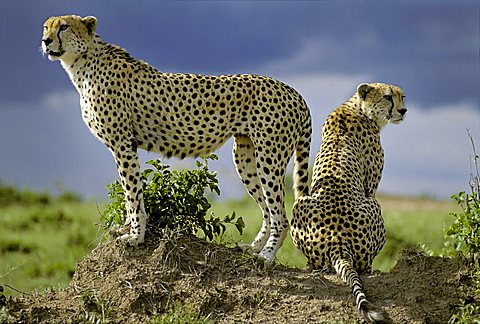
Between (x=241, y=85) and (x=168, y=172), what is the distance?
3.37 ft

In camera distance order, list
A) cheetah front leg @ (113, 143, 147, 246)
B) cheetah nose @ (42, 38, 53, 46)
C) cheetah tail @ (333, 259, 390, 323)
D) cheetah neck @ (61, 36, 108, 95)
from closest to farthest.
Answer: cheetah tail @ (333, 259, 390, 323) → cheetah front leg @ (113, 143, 147, 246) → cheetah nose @ (42, 38, 53, 46) → cheetah neck @ (61, 36, 108, 95)

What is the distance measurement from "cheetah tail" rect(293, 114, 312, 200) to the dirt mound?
918mm

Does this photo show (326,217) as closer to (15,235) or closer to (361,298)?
(361,298)

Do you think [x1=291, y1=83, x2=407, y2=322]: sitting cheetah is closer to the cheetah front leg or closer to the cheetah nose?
the cheetah front leg

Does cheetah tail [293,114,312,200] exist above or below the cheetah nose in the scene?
below

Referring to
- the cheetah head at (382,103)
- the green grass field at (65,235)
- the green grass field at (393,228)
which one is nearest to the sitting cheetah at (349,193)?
the cheetah head at (382,103)

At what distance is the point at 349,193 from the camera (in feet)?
25.3

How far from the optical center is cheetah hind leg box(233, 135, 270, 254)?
310 inches

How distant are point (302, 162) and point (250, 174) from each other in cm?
53

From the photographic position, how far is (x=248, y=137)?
789 cm

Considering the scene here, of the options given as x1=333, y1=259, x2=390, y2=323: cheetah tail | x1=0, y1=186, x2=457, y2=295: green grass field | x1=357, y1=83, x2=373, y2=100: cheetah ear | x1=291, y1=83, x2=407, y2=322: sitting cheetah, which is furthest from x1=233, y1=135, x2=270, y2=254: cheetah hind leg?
x1=0, y1=186, x2=457, y2=295: green grass field

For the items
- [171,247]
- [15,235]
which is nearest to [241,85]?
[171,247]

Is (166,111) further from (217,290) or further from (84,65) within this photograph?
(217,290)

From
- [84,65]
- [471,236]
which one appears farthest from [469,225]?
[84,65]
